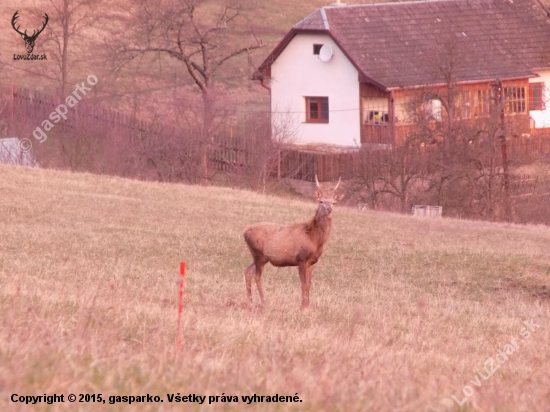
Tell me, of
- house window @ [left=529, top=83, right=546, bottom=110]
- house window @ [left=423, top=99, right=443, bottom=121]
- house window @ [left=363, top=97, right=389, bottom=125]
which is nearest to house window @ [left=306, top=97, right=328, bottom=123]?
house window @ [left=363, top=97, right=389, bottom=125]

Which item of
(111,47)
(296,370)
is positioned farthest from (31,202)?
(111,47)

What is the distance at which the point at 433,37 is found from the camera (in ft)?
177

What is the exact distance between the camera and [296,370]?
8.06m

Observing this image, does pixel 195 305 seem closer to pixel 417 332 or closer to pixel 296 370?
pixel 417 332

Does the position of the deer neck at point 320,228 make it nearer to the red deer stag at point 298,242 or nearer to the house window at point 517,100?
the red deer stag at point 298,242

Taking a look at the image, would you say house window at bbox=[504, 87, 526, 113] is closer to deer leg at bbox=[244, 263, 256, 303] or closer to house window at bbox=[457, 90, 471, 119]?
house window at bbox=[457, 90, 471, 119]

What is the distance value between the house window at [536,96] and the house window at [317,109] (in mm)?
11691

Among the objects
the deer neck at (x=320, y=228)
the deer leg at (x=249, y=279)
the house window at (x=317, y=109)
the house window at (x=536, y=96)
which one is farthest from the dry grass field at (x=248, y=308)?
the house window at (x=536, y=96)

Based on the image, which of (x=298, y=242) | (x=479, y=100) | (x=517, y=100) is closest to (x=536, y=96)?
(x=517, y=100)

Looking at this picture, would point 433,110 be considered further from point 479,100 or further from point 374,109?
point 479,100

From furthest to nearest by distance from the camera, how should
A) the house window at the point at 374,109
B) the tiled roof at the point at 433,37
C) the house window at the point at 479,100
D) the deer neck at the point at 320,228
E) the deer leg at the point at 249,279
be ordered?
the house window at the point at 374,109 < the tiled roof at the point at 433,37 < the house window at the point at 479,100 < the deer leg at the point at 249,279 < the deer neck at the point at 320,228

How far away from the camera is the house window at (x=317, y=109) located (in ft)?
176

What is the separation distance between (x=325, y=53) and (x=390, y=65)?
140 inches

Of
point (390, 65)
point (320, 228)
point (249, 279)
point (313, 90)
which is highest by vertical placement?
point (390, 65)
